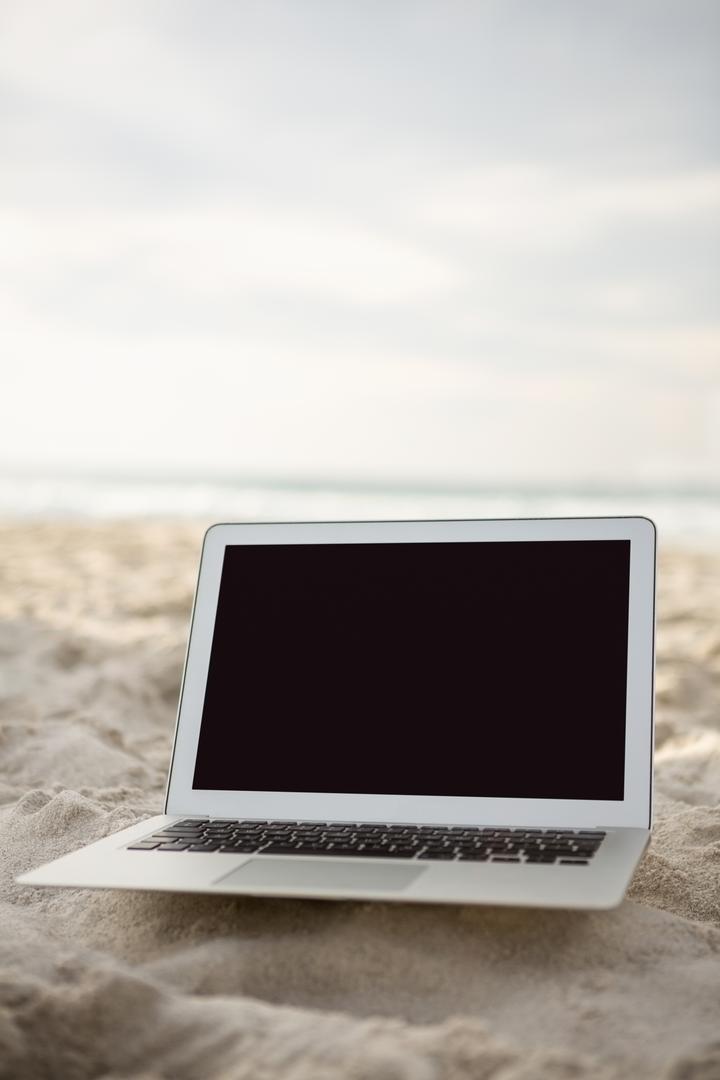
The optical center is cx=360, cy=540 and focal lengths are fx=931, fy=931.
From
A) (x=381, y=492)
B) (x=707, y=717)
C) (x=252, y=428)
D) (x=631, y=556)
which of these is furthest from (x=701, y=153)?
(x=252, y=428)

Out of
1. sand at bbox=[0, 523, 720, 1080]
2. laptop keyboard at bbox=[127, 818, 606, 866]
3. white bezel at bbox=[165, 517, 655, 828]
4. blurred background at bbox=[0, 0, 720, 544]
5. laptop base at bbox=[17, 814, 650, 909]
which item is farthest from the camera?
blurred background at bbox=[0, 0, 720, 544]

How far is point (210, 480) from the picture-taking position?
2692 centimetres

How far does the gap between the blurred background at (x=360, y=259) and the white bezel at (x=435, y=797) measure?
24.1ft

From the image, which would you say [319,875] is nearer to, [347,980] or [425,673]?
[347,980]

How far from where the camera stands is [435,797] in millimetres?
1497

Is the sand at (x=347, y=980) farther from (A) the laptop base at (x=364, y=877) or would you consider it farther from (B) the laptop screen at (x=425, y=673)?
(B) the laptop screen at (x=425, y=673)

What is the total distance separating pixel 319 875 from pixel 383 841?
172mm

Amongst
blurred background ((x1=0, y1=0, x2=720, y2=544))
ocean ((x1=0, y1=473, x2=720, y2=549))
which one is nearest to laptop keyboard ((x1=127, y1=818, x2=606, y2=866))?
blurred background ((x1=0, y1=0, x2=720, y2=544))

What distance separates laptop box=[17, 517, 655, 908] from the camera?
1.38 metres

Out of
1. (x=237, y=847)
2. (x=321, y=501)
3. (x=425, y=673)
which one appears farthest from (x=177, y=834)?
(x=321, y=501)

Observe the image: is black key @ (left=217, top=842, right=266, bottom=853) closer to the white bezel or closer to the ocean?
the white bezel

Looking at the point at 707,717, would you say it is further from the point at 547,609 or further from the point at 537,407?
the point at 537,407

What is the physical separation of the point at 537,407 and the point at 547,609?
72.5ft

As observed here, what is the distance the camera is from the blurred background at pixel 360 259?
875 cm
